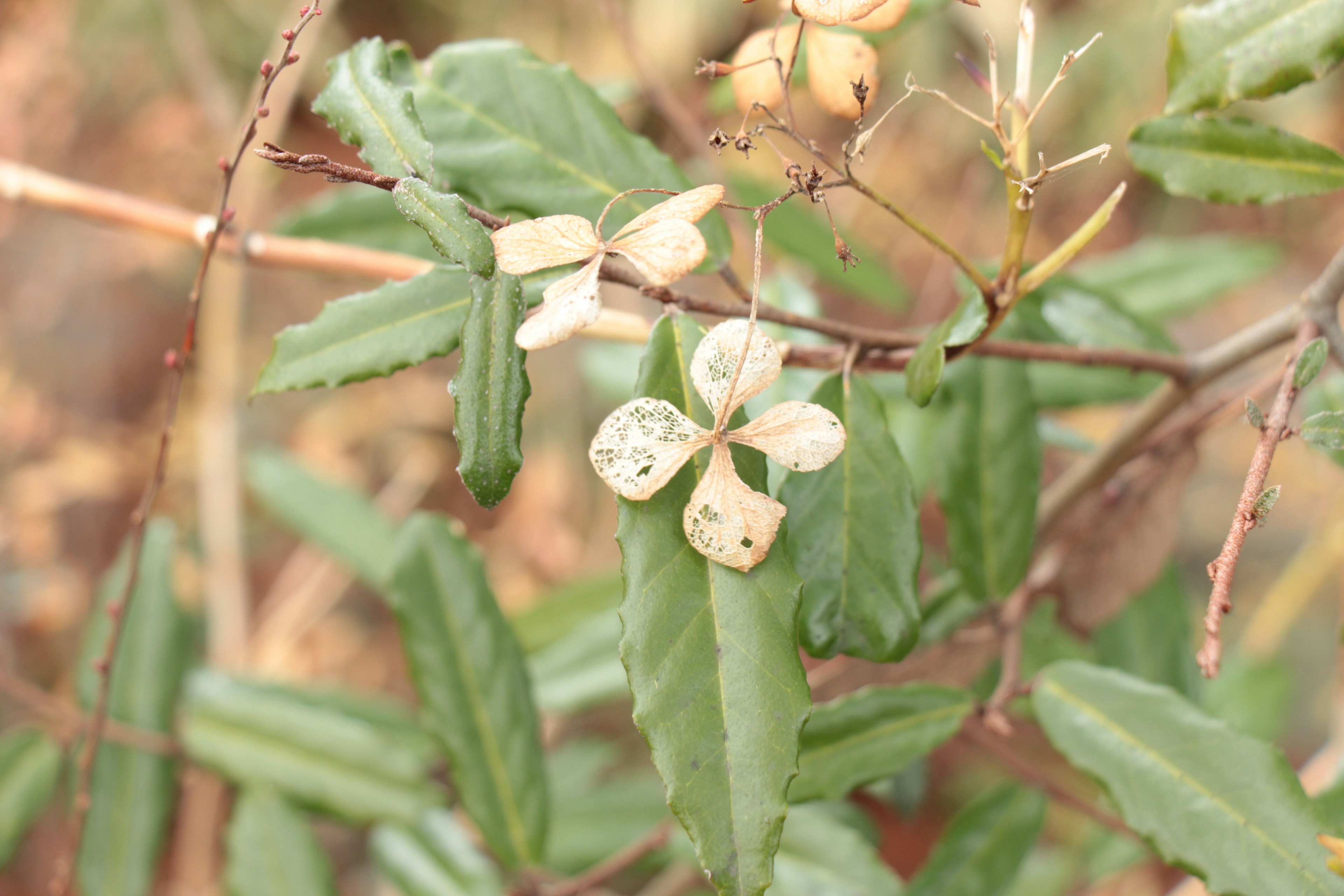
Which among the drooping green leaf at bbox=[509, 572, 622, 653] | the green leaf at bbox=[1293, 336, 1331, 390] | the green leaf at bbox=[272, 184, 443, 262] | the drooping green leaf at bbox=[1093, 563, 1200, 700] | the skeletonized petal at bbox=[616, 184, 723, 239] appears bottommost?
the drooping green leaf at bbox=[1093, 563, 1200, 700]

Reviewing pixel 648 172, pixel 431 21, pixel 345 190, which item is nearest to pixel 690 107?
pixel 431 21

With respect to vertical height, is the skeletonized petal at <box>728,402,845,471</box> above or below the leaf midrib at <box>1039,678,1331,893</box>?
above

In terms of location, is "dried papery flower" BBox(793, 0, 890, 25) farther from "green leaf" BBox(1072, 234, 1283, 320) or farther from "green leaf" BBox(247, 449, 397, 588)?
"green leaf" BBox(247, 449, 397, 588)

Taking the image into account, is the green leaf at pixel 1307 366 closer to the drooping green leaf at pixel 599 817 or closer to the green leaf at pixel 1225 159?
the green leaf at pixel 1225 159

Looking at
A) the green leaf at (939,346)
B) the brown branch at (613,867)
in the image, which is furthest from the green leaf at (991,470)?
the brown branch at (613,867)

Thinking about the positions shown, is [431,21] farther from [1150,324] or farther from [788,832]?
[788,832]

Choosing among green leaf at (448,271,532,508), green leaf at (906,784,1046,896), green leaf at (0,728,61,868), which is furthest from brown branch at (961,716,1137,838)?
A: green leaf at (0,728,61,868)

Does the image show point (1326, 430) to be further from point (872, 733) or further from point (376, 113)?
point (376, 113)
